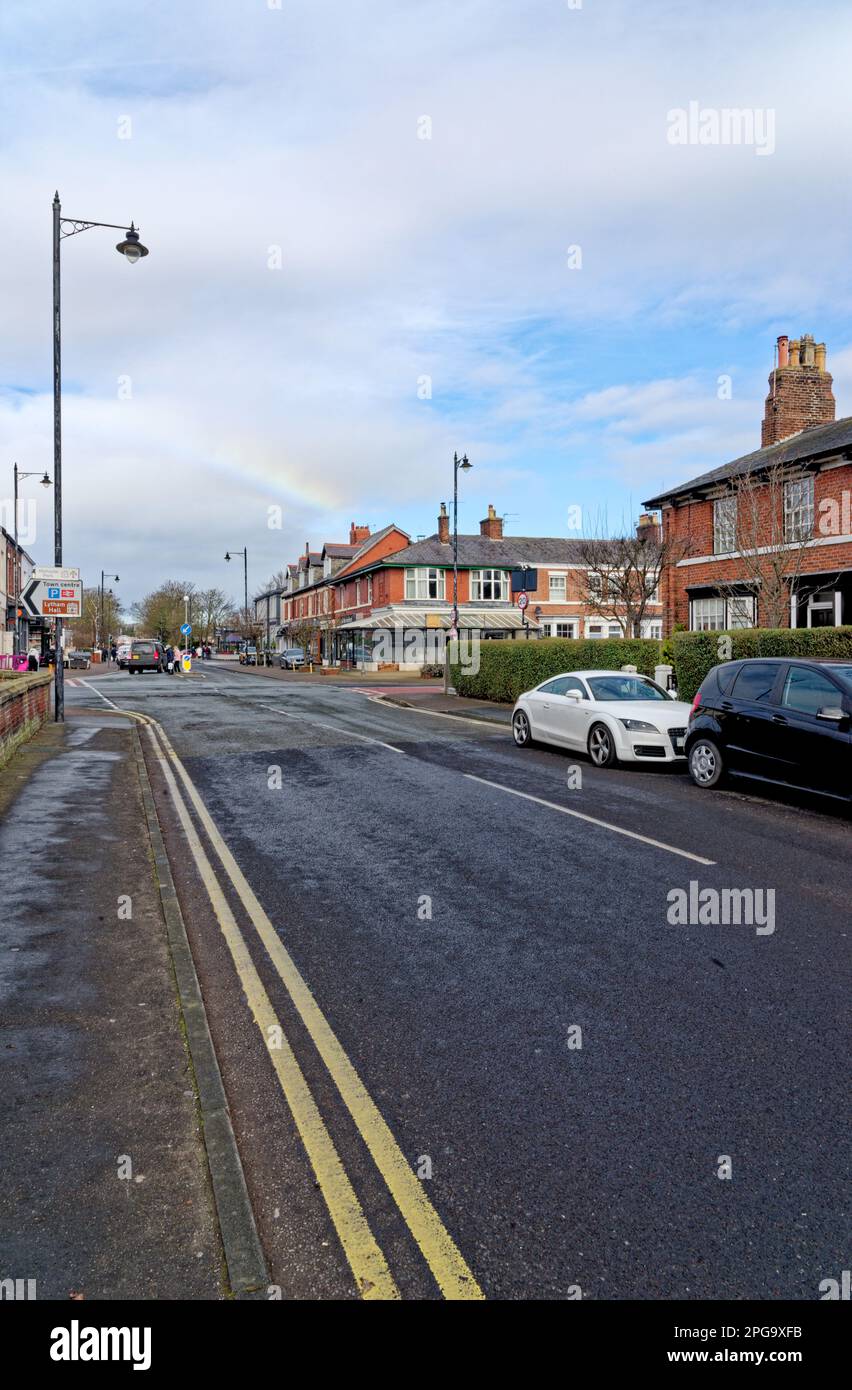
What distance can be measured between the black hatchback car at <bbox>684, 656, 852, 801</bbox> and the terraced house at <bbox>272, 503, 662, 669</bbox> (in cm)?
3863

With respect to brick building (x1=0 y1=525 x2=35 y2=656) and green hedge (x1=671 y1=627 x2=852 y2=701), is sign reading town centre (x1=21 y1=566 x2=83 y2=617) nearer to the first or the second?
green hedge (x1=671 y1=627 x2=852 y2=701)

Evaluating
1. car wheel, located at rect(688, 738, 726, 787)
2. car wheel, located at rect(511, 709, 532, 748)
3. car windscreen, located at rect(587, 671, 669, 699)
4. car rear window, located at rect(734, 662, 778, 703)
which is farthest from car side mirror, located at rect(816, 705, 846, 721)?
car wheel, located at rect(511, 709, 532, 748)

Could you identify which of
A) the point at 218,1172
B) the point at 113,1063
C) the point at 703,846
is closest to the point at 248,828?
the point at 703,846

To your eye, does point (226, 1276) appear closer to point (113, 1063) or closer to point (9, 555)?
point (113, 1063)

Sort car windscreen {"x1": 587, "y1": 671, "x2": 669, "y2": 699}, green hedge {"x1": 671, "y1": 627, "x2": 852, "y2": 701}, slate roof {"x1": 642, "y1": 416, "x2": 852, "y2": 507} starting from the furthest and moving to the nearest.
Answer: slate roof {"x1": 642, "y1": 416, "x2": 852, "y2": 507}
car windscreen {"x1": 587, "y1": 671, "x2": 669, "y2": 699}
green hedge {"x1": 671, "y1": 627, "x2": 852, "y2": 701}

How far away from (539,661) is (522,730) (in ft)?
26.4

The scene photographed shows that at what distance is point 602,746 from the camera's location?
44.0 ft

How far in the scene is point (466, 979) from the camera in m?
5.04

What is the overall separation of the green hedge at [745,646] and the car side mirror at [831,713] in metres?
3.43

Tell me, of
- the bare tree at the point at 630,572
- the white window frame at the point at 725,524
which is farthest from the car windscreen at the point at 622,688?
the bare tree at the point at 630,572

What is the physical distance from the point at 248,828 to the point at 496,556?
171 ft

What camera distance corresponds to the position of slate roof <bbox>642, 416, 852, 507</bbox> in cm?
2256

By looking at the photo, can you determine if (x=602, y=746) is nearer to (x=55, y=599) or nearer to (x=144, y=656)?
(x=55, y=599)

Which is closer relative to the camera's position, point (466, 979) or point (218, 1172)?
point (218, 1172)
